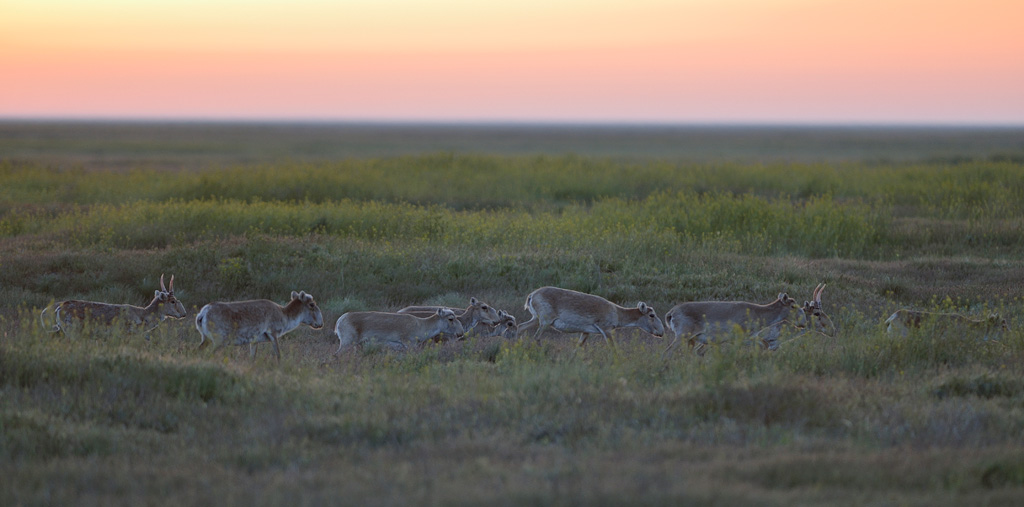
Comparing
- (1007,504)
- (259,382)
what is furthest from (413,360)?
(1007,504)

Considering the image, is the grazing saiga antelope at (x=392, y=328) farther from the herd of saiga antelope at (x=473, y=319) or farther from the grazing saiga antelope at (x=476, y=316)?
the grazing saiga antelope at (x=476, y=316)

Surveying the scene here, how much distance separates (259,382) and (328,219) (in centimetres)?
1457

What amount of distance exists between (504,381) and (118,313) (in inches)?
265

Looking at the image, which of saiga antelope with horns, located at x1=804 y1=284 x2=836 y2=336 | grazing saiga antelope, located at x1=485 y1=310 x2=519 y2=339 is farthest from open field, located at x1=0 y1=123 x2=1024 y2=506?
grazing saiga antelope, located at x1=485 y1=310 x2=519 y2=339

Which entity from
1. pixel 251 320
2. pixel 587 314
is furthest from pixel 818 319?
pixel 251 320

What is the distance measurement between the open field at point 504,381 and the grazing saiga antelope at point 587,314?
36cm

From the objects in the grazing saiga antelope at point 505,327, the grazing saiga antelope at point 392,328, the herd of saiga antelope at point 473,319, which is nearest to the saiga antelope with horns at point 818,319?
the herd of saiga antelope at point 473,319

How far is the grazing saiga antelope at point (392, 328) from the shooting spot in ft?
40.9

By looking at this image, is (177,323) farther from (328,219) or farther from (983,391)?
(983,391)

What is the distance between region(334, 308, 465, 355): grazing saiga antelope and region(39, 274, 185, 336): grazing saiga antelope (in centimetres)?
269

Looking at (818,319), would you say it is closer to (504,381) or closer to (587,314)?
(587,314)

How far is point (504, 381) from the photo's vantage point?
946 centimetres

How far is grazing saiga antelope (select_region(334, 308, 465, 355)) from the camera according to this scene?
12461 millimetres

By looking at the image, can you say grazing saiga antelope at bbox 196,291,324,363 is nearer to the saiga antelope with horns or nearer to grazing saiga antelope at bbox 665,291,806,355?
grazing saiga antelope at bbox 665,291,806,355
